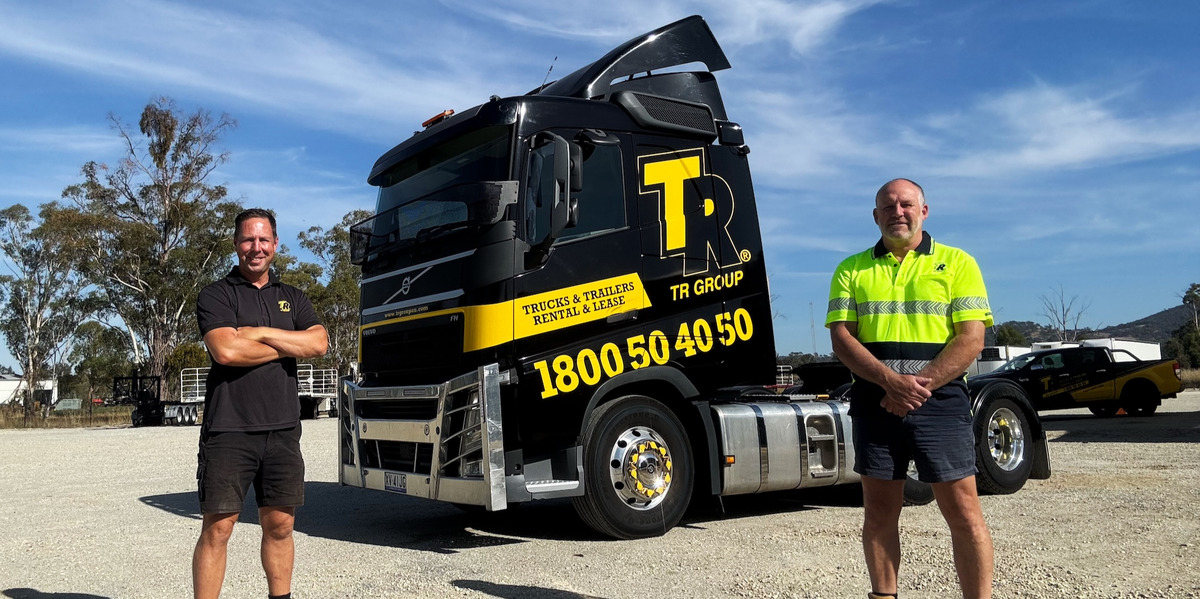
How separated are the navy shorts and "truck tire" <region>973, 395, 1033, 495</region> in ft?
15.5

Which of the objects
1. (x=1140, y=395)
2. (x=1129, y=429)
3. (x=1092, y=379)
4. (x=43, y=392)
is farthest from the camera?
(x=43, y=392)

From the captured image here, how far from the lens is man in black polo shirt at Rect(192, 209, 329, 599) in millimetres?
3674

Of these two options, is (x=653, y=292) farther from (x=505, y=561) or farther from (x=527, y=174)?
(x=505, y=561)

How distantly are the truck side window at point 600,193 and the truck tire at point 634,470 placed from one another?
1.18 metres

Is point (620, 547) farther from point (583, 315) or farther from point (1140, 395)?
point (1140, 395)

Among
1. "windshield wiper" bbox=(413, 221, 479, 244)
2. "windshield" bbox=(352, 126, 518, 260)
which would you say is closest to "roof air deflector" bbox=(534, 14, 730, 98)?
"windshield" bbox=(352, 126, 518, 260)

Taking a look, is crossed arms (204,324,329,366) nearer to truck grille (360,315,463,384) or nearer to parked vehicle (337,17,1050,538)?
parked vehicle (337,17,1050,538)

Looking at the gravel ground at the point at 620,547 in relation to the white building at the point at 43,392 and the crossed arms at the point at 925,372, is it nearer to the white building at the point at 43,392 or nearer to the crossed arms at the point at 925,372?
the crossed arms at the point at 925,372

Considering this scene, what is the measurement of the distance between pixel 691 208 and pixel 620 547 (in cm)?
245

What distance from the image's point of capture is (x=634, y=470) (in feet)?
20.5

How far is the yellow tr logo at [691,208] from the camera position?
21.6ft

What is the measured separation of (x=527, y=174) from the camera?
591cm

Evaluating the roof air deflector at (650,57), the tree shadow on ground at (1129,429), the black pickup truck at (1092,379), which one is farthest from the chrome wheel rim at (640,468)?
the black pickup truck at (1092,379)

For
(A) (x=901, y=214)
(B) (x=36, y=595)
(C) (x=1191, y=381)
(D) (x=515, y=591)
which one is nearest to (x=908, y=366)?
(A) (x=901, y=214)
